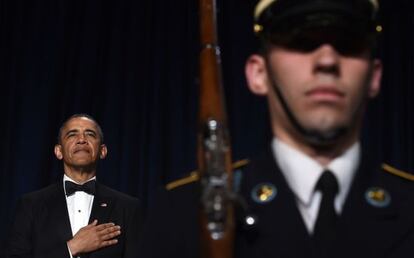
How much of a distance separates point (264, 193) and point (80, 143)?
1.84 meters

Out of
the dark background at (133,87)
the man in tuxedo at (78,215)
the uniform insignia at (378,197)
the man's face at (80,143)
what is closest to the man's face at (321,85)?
the uniform insignia at (378,197)

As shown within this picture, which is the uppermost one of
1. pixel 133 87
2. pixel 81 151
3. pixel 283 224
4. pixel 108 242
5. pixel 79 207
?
pixel 133 87

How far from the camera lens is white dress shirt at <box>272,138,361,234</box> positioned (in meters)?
0.67

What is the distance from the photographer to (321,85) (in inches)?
24.6

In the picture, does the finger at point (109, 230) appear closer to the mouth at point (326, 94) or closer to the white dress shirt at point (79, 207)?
the white dress shirt at point (79, 207)

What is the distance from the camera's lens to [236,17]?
3.37 metres

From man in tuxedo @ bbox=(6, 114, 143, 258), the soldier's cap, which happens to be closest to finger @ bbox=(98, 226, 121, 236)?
man in tuxedo @ bbox=(6, 114, 143, 258)

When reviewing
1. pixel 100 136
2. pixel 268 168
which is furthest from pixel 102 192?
pixel 268 168

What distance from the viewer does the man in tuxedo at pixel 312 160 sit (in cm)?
64

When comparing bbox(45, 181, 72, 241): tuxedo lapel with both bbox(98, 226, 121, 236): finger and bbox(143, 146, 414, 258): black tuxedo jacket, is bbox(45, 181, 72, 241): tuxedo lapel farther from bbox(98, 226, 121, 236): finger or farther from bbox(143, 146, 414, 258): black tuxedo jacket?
bbox(143, 146, 414, 258): black tuxedo jacket

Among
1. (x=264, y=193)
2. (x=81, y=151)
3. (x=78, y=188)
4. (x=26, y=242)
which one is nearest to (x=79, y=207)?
(x=78, y=188)

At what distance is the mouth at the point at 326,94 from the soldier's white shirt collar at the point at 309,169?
76mm

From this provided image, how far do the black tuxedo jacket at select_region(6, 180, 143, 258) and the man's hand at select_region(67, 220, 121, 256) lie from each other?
0.08ft

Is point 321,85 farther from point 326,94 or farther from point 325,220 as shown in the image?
point 325,220
